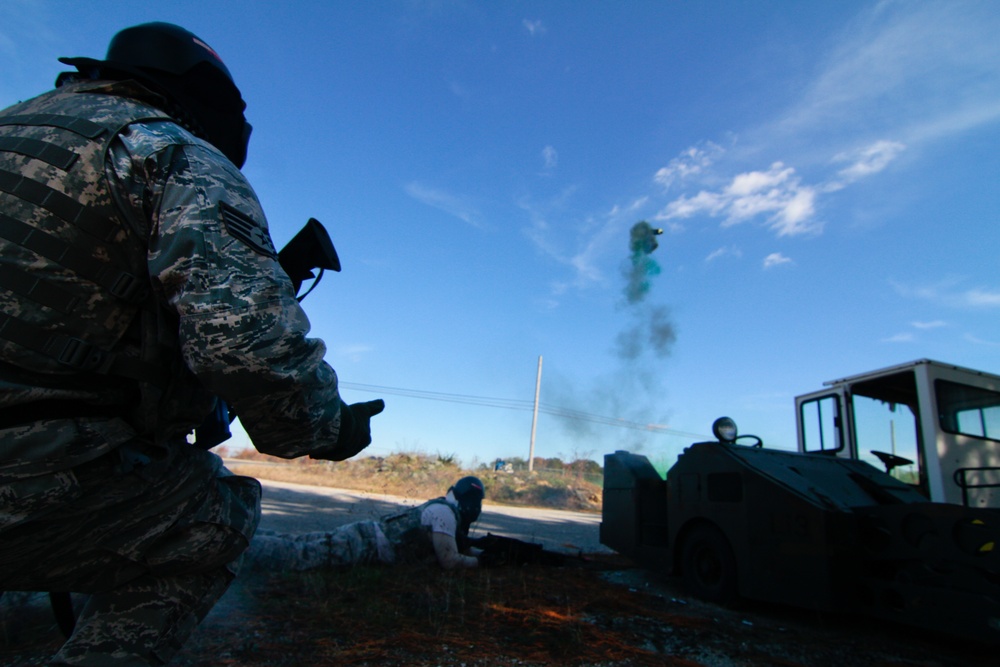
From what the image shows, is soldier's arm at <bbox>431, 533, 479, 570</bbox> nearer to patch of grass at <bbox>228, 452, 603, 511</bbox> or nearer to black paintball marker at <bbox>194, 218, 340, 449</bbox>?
black paintball marker at <bbox>194, 218, 340, 449</bbox>

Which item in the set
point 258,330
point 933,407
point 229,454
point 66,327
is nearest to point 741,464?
point 933,407

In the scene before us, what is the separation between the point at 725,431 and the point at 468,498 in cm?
236

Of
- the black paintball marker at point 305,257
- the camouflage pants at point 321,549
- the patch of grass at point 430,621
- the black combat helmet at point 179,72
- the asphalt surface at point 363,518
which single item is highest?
the black combat helmet at point 179,72

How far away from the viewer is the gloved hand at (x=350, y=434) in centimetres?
159

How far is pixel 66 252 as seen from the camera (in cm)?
134

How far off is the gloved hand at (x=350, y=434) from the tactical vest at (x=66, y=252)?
1.50 ft

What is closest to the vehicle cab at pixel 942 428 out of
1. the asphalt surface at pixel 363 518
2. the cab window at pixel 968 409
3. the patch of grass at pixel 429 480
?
the cab window at pixel 968 409

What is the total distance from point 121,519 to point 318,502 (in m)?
9.64

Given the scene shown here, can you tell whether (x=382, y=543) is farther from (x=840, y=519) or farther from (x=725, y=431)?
(x=840, y=519)

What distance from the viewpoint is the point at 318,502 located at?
34.4 ft

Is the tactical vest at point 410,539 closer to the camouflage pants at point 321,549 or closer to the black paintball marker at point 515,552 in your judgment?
the camouflage pants at point 321,549

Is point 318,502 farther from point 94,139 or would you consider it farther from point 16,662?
point 94,139

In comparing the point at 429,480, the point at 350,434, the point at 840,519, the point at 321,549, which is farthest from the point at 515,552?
the point at 429,480

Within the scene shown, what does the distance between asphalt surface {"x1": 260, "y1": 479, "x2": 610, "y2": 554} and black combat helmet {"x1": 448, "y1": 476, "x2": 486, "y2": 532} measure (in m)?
1.58
